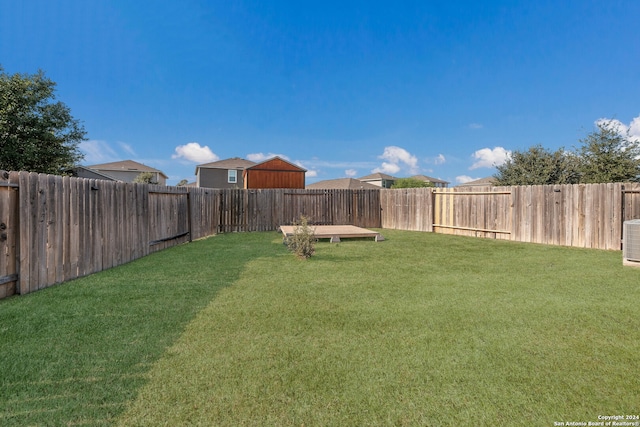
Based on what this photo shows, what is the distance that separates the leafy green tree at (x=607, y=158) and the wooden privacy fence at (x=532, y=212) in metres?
11.2

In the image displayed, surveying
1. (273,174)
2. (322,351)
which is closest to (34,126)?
(273,174)

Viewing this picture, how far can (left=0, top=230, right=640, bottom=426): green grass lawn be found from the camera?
168 centimetres

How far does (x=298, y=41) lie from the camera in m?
16.8

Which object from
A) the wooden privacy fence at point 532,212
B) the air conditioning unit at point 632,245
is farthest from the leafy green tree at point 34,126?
the air conditioning unit at point 632,245

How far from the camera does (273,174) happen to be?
85.8ft

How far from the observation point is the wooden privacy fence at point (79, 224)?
12.5 ft

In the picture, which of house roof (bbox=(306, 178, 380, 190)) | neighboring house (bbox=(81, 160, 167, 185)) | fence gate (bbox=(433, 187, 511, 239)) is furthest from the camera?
house roof (bbox=(306, 178, 380, 190))

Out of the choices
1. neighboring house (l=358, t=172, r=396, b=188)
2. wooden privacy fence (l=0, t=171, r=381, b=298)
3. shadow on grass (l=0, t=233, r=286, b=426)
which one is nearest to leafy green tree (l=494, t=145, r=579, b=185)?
wooden privacy fence (l=0, t=171, r=381, b=298)

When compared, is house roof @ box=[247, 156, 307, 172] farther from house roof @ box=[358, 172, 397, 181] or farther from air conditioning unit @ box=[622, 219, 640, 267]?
house roof @ box=[358, 172, 397, 181]

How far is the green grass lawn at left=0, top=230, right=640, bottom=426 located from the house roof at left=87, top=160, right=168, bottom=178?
37255 mm

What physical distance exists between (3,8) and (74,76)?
700 cm

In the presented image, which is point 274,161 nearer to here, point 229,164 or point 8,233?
point 229,164

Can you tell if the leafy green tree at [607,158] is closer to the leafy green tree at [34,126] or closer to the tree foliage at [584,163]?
the tree foliage at [584,163]

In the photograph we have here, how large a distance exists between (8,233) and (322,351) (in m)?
4.22
